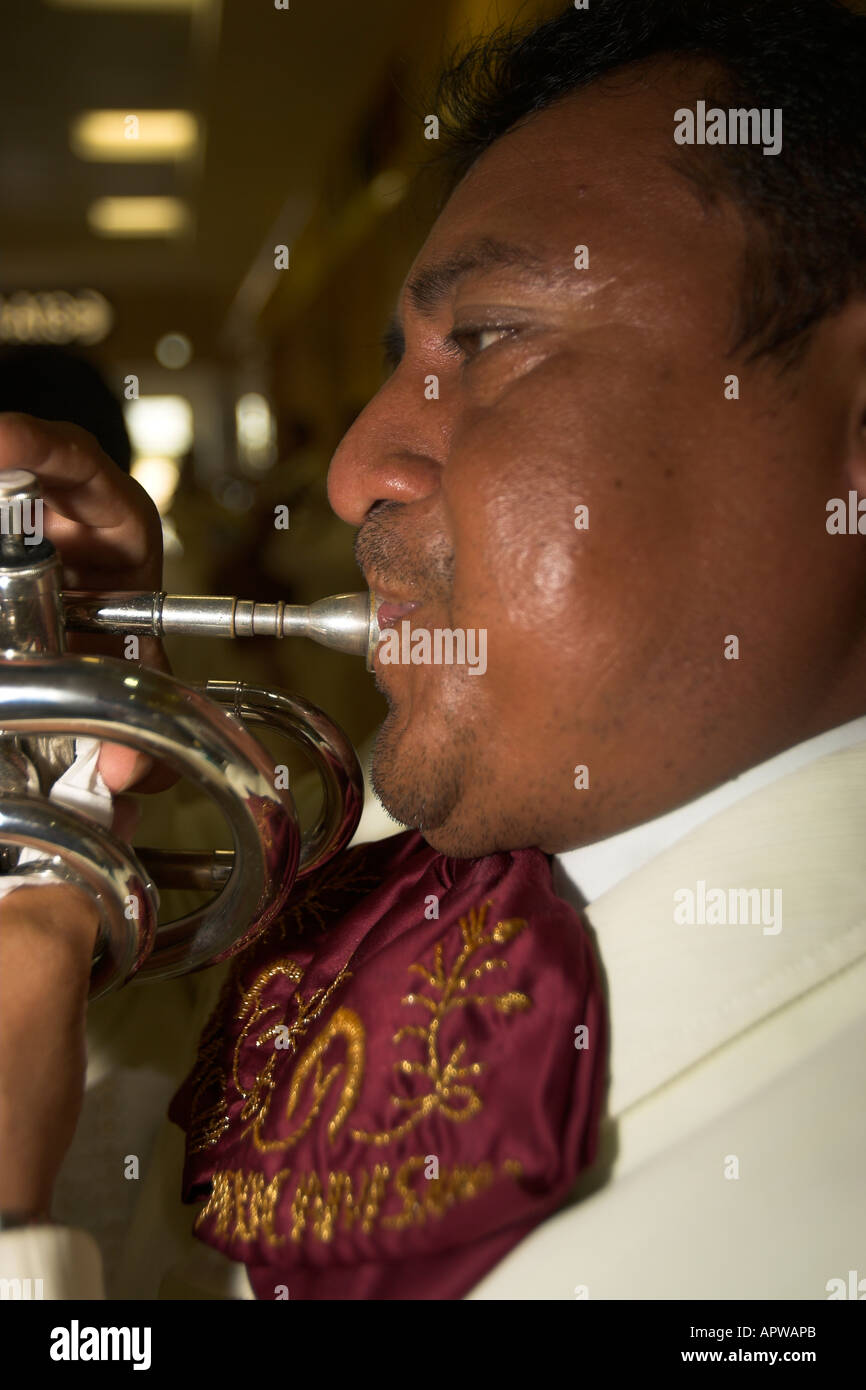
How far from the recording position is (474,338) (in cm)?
77

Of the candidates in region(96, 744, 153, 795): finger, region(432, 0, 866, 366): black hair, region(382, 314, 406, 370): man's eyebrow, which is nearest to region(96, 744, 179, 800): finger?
region(96, 744, 153, 795): finger

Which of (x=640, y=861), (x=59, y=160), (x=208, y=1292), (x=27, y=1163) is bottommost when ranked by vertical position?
(x=208, y=1292)

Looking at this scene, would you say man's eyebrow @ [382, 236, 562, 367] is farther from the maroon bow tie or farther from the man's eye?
the maroon bow tie

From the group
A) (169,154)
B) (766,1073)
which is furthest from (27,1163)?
(169,154)

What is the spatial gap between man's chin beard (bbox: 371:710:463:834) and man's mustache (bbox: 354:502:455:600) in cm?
11

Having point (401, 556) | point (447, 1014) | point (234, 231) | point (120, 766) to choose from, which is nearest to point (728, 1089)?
point (447, 1014)

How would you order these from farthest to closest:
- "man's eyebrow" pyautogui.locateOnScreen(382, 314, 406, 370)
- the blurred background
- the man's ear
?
the blurred background
"man's eyebrow" pyautogui.locateOnScreen(382, 314, 406, 370)
the man's ear

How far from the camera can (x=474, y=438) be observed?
723 mm

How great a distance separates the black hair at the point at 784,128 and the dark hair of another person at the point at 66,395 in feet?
4.94

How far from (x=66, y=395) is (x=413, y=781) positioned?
1.72 m

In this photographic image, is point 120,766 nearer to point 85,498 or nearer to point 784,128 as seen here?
point 85,498

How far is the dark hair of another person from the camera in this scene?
85.5 inches
